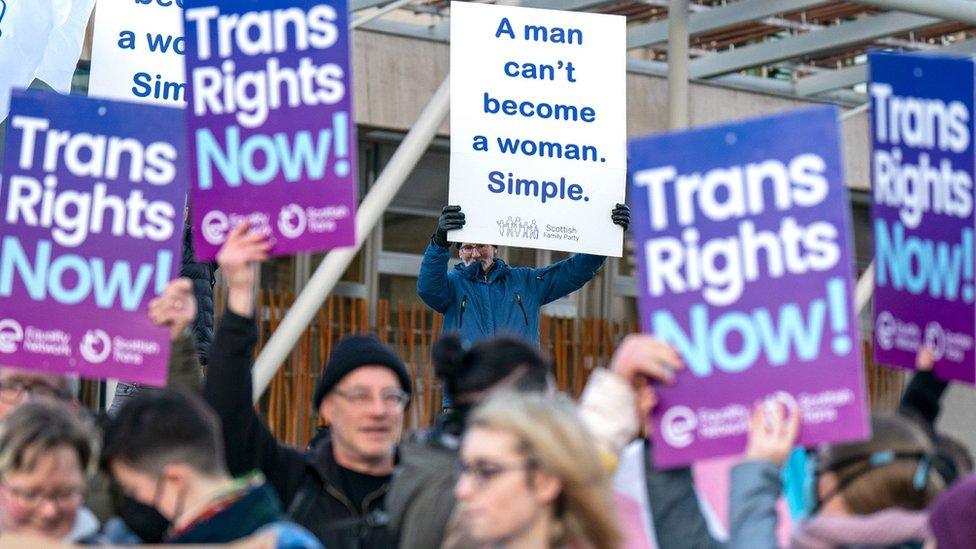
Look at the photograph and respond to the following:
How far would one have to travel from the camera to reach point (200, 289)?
8062 millimetres

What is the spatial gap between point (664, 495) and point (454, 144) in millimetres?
4461

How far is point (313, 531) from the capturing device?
5016 mm

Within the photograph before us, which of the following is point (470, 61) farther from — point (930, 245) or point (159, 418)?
point (159, 418)

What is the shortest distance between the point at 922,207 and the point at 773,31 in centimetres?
882

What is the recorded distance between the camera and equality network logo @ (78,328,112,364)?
5.29m

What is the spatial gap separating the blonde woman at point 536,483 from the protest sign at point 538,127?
4743 mm

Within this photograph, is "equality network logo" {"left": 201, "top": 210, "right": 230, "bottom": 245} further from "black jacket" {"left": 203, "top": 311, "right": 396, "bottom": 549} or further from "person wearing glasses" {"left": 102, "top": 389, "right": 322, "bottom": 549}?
"person wearing glasses" {"left": 102, "top": 389, "right": 322, "bottom": 549}

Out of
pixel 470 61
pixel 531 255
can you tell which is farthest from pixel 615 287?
pixel 470 61

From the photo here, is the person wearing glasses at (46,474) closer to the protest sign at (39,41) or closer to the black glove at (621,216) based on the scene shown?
the protest sign at (39,41)

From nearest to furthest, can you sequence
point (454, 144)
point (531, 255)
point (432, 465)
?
point (432, 465)
point (454, 144)
point (531, 255)

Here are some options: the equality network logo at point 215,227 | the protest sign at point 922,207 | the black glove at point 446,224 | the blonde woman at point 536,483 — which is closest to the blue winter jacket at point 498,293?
the black glove at point 446,224

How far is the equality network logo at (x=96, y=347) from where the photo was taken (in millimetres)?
5289

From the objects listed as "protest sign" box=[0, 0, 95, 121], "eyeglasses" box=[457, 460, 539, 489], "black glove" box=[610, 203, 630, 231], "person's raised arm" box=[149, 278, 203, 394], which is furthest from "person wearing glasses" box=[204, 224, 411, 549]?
"black glove" box=[610, 203, 630, 231]

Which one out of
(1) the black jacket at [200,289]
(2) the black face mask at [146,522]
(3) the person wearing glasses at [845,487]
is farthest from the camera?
(1) the black jacket at [200,289]
